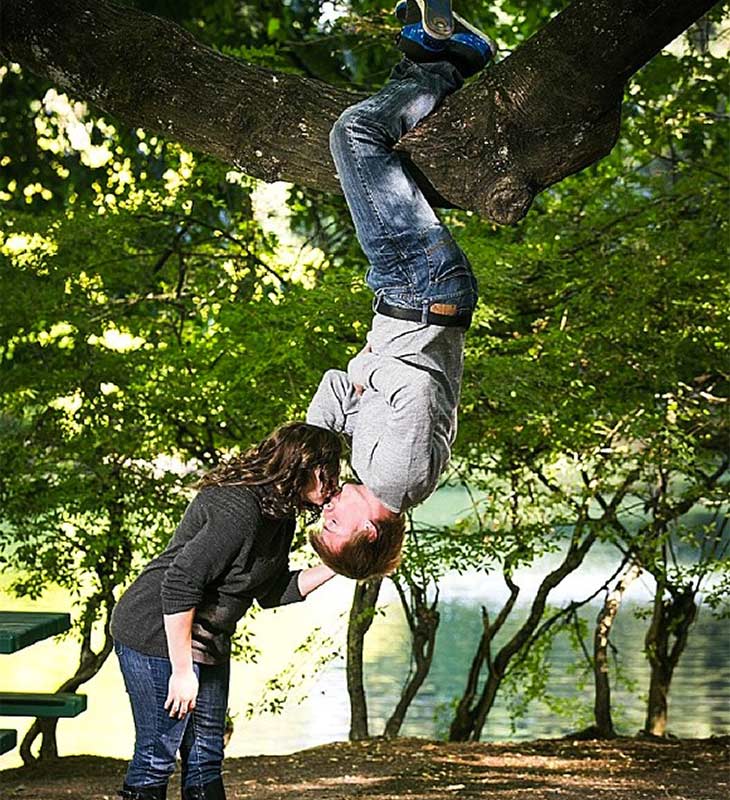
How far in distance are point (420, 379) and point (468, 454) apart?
352 cm

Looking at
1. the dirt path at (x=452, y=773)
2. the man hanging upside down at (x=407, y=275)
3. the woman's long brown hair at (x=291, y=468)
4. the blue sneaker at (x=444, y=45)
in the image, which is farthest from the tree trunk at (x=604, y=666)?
the blue sneaker at (x=444, y=45)

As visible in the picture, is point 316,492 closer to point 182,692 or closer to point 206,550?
point 206,550

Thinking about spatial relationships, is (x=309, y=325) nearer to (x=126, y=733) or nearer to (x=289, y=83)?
(x=289, y=83)

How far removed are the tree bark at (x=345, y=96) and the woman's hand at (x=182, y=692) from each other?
974 millimetres

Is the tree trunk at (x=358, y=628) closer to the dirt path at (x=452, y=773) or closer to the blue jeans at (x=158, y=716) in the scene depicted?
the dirt path at (x=452, y=773)

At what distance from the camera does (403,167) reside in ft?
7.00

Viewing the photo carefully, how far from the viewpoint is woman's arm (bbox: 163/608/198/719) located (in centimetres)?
266

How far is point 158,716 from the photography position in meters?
2.81

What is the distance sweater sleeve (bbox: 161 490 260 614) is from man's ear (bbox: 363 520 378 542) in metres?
0.27

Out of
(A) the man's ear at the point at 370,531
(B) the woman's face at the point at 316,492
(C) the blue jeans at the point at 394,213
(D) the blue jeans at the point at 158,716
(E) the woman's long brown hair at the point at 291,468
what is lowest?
(D) the blue jeans at the point at 158,716

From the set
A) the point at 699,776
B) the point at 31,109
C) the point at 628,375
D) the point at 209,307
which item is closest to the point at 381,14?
the point at 209,307

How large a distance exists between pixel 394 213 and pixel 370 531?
0.65m

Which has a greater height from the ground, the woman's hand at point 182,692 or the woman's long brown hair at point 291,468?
the woman's long brown hair at point 291,468

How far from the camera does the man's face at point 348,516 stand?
98.0 inches
